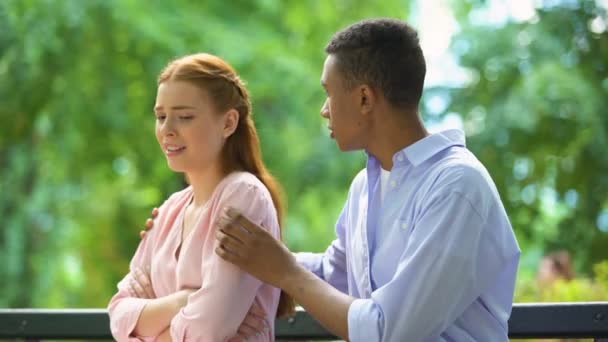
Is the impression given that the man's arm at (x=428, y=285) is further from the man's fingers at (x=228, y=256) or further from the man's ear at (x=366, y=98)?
the man's ear at (x=366, y=98)

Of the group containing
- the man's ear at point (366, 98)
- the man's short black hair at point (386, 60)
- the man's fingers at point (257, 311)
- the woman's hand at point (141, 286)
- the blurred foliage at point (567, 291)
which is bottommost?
the blurred foliage at point (567, 291)

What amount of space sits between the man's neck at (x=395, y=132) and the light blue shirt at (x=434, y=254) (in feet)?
0.10

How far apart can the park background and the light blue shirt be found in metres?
3.38

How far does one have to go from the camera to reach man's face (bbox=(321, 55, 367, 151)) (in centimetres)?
192

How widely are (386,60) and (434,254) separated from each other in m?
0.41

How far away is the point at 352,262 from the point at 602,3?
3719 millimetres

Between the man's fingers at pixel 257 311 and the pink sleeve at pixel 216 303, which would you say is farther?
the man's fingers at pixel 257 311

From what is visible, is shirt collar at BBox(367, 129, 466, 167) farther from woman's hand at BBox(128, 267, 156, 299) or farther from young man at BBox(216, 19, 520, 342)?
woman's hand at BBox(128, 267, 156, 299)

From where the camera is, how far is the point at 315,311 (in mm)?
1812

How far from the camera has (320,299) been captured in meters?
1.81

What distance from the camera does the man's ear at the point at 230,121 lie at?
6.86 ft

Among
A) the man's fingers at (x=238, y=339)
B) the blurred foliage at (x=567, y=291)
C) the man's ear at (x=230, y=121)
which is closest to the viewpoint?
the man's fingers at (x=238, y=339)

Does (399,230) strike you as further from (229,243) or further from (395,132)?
(229,243)

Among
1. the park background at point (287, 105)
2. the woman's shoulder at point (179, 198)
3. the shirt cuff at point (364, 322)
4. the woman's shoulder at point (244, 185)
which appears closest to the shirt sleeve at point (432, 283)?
the shirt cuff at point (364, 322)
